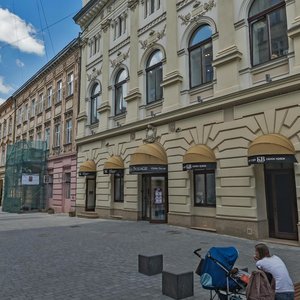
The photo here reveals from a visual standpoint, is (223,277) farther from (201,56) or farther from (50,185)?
(50,185)

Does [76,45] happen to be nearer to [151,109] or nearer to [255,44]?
[151,109]

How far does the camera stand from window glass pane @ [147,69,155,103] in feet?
58.2

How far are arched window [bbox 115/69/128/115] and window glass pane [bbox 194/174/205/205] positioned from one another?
7.47 meters

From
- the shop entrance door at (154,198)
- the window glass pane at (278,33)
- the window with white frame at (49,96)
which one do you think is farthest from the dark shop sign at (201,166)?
the window with white frame at (49,96)

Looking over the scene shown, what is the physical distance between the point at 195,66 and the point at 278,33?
13.8 feet

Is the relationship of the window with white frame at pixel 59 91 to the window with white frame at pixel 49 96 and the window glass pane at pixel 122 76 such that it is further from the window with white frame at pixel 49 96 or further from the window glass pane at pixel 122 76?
the window glass pane at pixel 122 76

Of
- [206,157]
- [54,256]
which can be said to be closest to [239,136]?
[206,157]

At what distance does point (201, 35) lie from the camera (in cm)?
1509

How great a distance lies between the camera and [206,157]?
13211mm

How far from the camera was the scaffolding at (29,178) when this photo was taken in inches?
1122

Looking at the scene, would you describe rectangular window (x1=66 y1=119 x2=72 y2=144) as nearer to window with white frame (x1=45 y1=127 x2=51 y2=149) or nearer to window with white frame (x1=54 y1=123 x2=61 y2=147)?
window with white frame (x1=54 y1=123 x2=61 y2=147)

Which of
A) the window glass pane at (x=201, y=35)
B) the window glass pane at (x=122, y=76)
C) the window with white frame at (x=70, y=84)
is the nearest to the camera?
the window glass pane at (x=201, y=35)

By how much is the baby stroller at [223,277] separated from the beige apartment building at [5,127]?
125 ft

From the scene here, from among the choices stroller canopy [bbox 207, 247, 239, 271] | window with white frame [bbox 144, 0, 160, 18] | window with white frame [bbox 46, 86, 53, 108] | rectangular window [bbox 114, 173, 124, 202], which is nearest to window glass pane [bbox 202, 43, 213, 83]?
window with white frame [bbox 144, 0, 160, 18]
